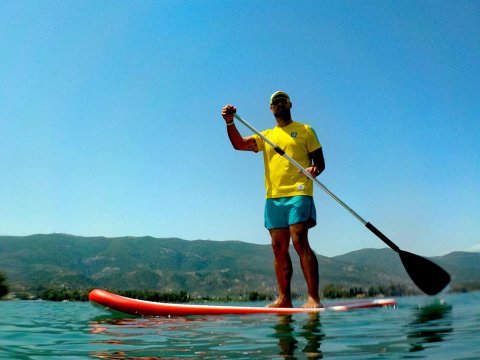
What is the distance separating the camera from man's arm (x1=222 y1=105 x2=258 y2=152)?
7.26 metres

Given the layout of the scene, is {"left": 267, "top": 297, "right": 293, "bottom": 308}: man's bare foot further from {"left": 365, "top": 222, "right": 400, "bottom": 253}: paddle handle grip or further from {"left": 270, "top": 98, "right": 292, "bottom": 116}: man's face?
{"left": 270, "top": 98, "right": 292, "bottom": 116}: man's face

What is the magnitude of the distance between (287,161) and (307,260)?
5.07 feet

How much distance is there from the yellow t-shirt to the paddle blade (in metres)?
1.68

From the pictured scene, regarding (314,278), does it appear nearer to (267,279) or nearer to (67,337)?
(67,337)

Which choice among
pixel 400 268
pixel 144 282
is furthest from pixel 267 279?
pixel 400 268

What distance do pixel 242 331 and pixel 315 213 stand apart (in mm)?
2811

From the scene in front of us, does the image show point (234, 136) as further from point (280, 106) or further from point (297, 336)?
point (297, 336)

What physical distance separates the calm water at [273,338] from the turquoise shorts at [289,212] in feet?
5.02

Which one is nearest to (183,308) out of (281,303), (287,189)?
(281,303)

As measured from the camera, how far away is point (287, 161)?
6977 mm

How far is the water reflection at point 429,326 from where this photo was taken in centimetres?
335

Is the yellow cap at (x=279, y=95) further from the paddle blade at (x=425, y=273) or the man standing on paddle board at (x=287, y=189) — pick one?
the paddle blade at (x=425, y=273)

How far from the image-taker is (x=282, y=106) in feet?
23.9

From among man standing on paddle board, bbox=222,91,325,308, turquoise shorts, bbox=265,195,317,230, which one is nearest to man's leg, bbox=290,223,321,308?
man standing on paddle board, bbox=222,91,325,308
